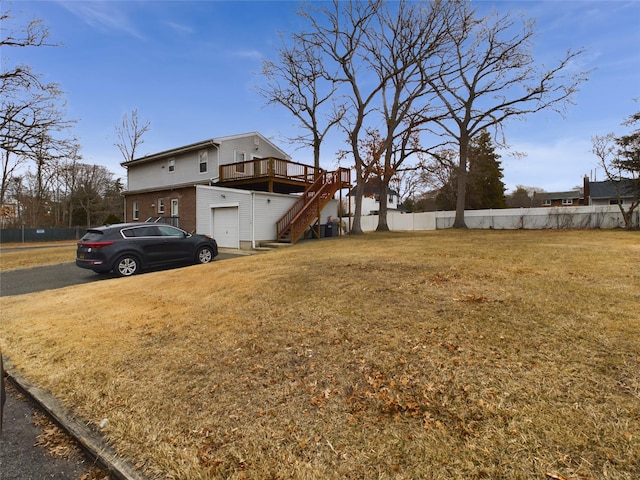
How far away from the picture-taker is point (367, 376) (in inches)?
114

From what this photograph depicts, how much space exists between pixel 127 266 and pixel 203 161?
40.8 feet

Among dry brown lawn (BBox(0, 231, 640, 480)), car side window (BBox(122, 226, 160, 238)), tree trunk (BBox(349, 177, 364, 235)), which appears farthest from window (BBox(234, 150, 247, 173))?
dry brown lawn (BBox(0, 231, 640, 480))

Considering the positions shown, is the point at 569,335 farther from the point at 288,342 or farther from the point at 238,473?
the point at 238,473

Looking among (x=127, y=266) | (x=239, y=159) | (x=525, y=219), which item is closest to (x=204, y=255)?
(x=127, y=266)

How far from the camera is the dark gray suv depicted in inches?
368

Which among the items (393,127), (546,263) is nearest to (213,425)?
(546,263)

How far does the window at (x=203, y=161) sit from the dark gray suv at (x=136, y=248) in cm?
1048

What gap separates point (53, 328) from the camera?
16.1 ft

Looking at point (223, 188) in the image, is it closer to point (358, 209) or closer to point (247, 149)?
point (247, 149)

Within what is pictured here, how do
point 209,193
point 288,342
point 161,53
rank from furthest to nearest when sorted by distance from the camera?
point 209,193 → point 161,53 → point 288,342

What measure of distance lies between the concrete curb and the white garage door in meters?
12.5

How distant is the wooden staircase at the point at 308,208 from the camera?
16250 mm

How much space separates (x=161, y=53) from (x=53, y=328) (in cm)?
1010

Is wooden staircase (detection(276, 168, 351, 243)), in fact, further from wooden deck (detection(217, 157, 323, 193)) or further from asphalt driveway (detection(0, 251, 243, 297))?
asphalt driveway (detection(0, 251, 243, 297))
